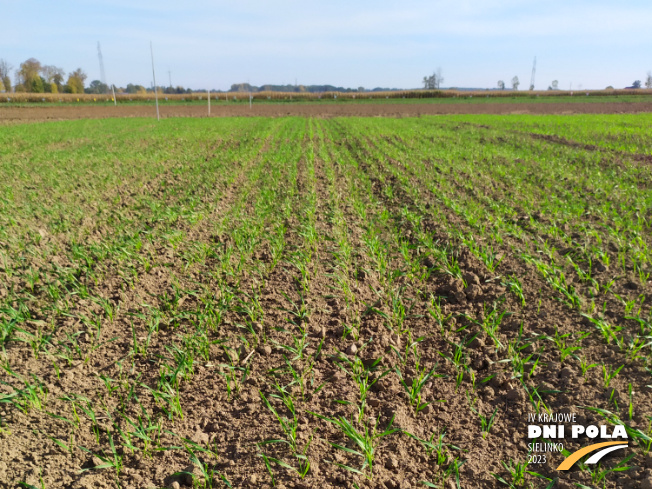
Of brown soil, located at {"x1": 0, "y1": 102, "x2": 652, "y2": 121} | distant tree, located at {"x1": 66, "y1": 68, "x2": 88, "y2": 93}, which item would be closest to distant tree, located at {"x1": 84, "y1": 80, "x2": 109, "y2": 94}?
distant tree, located at {"x1": 66, "y1": 68, "x2": 88, "y2": 93}

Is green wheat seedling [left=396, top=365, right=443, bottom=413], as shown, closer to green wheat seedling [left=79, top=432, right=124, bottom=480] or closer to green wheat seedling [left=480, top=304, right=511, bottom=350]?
green wheat seedling [left=480, top=304, right=511, bottom=350]

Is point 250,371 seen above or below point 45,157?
below

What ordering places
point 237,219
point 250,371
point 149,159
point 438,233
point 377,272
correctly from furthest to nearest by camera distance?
point 149,159 → point 237,219 → point 438,233 → point 377,272 → point 250,371

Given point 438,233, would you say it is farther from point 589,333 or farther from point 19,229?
point 19,229

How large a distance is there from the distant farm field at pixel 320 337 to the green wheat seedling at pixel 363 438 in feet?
0.10

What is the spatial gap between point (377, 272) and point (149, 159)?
461 inches

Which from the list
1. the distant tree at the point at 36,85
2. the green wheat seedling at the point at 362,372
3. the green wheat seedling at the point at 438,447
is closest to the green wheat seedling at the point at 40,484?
the green wheat seedling at the point at 362,372

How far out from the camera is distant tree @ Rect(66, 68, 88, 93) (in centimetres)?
8981

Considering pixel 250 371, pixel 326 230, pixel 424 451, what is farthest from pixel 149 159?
pixel 424 451

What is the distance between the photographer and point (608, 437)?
2852 millimetres

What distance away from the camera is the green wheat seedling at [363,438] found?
263cm

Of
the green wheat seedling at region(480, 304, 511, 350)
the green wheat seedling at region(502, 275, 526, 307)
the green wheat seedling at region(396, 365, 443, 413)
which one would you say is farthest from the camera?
the green wheat seedling at region(502, 275, 526, 307)

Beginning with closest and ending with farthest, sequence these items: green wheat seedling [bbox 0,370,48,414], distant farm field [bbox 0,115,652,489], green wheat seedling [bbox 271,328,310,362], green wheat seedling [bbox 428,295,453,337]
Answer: distant farm field [bbox 0,115,652,489], green wheat seedling [bbox 0,370,48,414], green wheat seedling [bbox 271,328,310,362], green wheat seedling [bbox 428,295,453,337]

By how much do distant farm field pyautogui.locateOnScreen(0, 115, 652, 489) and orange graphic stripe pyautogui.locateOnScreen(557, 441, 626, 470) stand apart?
0.05 metres
